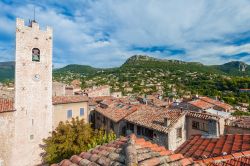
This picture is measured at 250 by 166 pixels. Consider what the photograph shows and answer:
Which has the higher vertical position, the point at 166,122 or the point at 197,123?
the point at 166,122

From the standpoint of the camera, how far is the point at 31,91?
2223cm

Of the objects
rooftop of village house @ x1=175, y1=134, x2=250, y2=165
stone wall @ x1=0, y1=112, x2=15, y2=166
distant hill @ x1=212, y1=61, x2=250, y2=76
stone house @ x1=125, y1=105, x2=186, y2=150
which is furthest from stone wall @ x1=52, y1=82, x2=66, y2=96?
distant hill @ x1=212, y1=61, x2=250, y2=76

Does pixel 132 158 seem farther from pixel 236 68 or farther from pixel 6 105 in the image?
pixel 236 68

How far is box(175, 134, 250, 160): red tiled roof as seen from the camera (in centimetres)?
854

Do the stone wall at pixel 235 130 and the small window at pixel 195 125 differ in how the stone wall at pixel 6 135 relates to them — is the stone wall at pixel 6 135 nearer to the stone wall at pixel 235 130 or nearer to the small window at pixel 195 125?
the small window at pixel 195 125

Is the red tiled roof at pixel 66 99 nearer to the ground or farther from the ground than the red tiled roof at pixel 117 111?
farther from the ground

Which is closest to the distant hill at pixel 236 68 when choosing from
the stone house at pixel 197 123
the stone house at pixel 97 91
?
the stone house at pixel 97 91

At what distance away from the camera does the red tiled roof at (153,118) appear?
18353 mm

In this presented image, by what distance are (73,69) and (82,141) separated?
155 m

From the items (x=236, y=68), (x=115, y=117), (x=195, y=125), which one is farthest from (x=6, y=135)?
(x=236, y=68)

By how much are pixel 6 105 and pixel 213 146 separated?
2060 centimetres

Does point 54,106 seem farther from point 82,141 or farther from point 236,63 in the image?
point 236,63

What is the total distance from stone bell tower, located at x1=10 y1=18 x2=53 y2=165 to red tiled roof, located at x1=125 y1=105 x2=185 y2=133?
1020 centimetres

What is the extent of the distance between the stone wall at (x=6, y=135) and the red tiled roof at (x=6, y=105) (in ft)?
1.42
